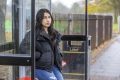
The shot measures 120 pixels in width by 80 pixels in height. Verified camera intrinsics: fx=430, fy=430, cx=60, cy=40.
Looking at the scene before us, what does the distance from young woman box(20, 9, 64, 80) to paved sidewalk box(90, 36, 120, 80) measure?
16.8 feet

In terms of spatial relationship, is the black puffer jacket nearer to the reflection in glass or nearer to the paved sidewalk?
the reflection in glass

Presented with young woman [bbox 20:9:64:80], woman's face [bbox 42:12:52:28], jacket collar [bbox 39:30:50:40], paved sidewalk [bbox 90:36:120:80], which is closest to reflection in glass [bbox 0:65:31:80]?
young woman [bbox 20:9:64:80]

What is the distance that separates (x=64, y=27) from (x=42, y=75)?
3332 millimetres

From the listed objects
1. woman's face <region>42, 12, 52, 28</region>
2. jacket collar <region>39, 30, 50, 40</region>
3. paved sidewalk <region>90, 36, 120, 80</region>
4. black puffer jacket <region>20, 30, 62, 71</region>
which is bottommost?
paved sidewalk <region>90, 36, 120, 80</region>

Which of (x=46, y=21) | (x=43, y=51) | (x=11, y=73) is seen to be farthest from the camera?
(x=11, y=73)

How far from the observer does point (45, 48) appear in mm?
5527

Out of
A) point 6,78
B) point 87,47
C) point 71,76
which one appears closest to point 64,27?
point 71,76

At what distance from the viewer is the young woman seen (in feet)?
18.0

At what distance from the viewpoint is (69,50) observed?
8297 mm

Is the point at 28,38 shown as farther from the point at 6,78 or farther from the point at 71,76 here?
the point at 71,76

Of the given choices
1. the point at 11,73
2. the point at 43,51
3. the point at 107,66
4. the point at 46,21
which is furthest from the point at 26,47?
the point at 107,66

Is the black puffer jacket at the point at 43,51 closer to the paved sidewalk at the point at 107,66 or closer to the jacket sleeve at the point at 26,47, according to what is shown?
the jacket sleeve at the point at 26,47

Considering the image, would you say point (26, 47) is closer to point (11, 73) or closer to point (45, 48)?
point (45, 48)

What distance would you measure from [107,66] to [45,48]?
805 centimetres
